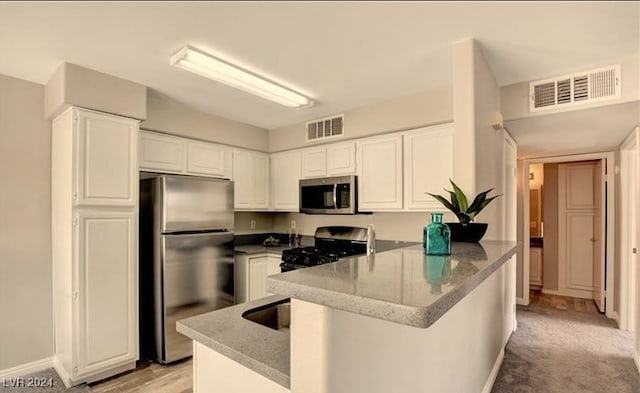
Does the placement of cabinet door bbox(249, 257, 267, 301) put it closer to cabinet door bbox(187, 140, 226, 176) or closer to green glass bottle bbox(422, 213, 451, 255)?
cabinet door bbox(187, 140, 226, 176)

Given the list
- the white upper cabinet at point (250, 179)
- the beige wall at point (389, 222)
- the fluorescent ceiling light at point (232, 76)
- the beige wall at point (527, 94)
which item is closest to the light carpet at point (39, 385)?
the white upper cabinet at point (250, 179)

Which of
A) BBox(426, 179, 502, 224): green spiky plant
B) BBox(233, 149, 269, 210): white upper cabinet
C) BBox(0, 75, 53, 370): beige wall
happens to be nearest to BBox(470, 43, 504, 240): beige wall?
BBox(426, 179, 502, 224): green spiky plant

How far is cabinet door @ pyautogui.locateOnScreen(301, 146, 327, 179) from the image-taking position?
399cm

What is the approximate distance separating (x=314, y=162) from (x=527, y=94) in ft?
7.48

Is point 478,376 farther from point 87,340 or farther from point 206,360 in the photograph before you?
point 87,340

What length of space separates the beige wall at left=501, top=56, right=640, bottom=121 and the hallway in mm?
2184

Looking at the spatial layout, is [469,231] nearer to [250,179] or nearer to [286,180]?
[286,180]

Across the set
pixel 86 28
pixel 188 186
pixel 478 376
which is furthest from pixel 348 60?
pixel 478 376

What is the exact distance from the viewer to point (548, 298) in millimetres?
5148

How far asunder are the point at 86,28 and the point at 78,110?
780 mm

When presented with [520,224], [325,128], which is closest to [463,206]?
[325,128]

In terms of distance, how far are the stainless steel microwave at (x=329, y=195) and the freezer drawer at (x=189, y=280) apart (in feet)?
3.45

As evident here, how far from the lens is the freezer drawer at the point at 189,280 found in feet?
9.61

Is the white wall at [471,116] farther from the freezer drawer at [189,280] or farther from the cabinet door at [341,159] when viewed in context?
the freezer drawer at [189,280]
